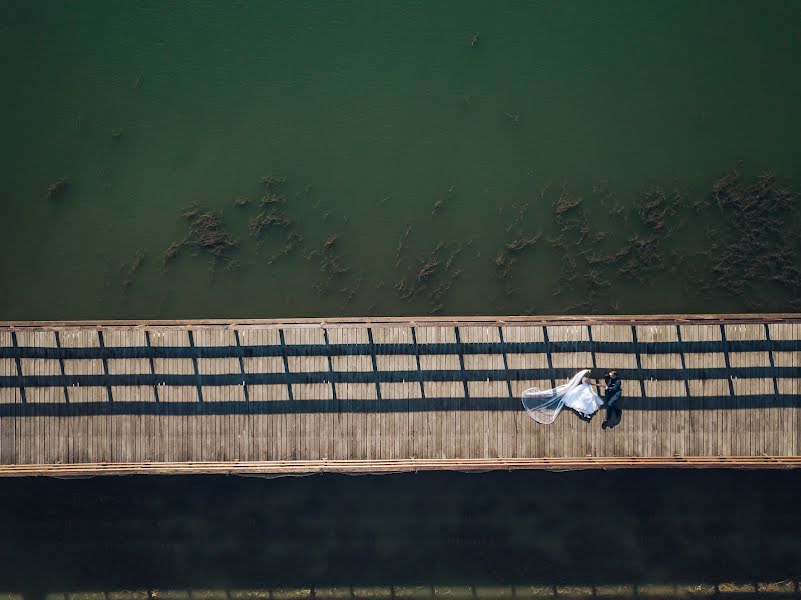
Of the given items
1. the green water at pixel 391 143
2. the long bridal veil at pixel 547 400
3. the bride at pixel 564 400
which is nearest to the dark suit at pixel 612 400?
the bride at pixel 564 400

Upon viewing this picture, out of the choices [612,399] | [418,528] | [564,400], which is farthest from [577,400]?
[418,528]

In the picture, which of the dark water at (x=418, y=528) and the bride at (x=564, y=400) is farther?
the dark water at (x=418, y=528)

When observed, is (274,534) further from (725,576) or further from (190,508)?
(725,576)

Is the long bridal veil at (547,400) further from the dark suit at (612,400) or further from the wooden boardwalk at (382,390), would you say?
the dark suit at (612,400)

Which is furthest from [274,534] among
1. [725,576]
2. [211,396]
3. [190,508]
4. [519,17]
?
[519,17]

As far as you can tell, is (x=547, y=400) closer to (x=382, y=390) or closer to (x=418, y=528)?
(x=382, y=390)

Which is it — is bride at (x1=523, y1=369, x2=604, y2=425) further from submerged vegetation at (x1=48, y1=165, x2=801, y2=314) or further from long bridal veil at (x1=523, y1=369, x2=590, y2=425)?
submerged vegetation at (x1=48, y1=165, x2=801, y2=314)
